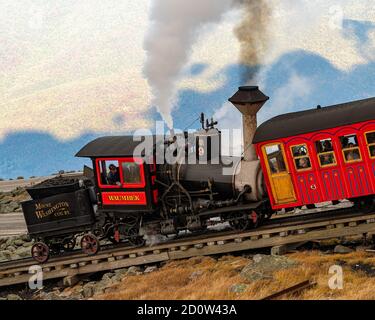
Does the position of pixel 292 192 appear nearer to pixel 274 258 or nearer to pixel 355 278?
pixel 274 258

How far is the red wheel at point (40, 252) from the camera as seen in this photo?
63.4 ft

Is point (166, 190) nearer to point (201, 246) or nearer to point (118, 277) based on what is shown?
point (201, 246)

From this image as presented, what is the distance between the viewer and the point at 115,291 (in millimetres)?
15953

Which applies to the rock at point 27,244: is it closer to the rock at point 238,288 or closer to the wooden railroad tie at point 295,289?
the rock at point 238,288

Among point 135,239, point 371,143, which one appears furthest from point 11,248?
point 371,143

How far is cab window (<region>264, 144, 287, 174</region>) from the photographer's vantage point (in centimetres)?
1548

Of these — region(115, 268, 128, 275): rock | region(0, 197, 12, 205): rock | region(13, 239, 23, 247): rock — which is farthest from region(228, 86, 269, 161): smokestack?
region(0, 197, 12, 205): rock

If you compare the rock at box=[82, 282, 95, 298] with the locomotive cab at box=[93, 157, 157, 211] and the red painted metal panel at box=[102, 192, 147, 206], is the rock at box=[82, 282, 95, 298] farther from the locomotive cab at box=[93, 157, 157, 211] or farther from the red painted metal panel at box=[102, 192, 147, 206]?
the red painted metal panel at box=[102, 192, 147, 206]

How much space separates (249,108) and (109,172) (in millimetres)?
4750

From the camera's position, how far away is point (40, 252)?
19.5m

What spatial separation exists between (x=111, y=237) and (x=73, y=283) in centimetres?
251

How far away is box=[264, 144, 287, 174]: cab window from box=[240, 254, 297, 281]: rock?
234cm

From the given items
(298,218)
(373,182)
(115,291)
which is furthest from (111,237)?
(373,182)

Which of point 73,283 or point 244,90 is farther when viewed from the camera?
point 73,283
